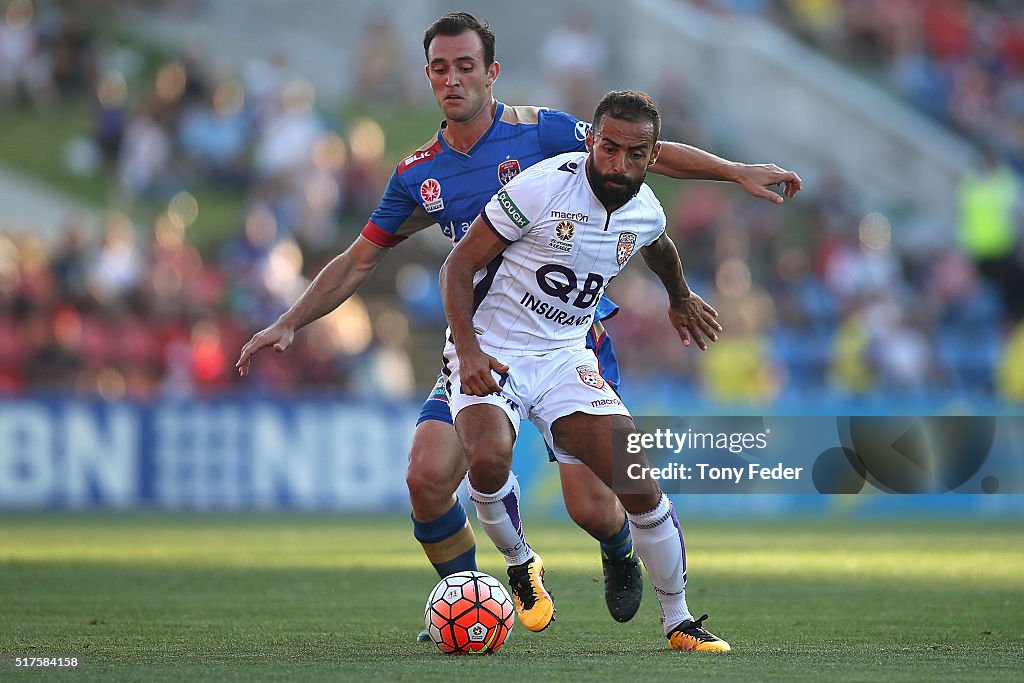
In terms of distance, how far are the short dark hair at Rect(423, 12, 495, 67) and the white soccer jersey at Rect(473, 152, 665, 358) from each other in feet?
2.25

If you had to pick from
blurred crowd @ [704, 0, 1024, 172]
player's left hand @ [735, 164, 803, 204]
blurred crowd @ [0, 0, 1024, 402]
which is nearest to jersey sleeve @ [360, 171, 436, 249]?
player's left hand @ [735, 164, 803, 204]

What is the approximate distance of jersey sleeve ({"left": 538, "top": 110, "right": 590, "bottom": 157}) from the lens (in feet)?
24.4

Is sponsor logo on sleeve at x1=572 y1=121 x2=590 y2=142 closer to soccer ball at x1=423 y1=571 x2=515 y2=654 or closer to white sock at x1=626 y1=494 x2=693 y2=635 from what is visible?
white sock at x1=626 y1=494 x2=693 y2=635

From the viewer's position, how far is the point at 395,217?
755cm

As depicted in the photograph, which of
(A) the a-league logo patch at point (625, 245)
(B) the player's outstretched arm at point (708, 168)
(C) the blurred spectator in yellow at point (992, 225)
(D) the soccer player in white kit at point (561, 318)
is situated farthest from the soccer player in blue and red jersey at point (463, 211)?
(C) the blurred spectator in yellow at point (992, 225)

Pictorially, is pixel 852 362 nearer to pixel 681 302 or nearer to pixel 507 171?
pixel 681 302

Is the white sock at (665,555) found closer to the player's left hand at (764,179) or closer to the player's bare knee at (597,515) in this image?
the player's bare knee at (597,515)

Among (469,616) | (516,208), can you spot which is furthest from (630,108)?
(469,616)

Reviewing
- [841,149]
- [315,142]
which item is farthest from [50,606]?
[841,149]

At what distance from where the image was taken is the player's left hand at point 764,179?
700 centimetres

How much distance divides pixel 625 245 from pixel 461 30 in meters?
1.24

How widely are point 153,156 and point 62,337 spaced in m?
5.36

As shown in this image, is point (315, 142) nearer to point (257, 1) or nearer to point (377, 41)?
point (377, 41)

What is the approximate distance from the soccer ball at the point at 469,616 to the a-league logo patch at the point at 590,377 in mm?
960
